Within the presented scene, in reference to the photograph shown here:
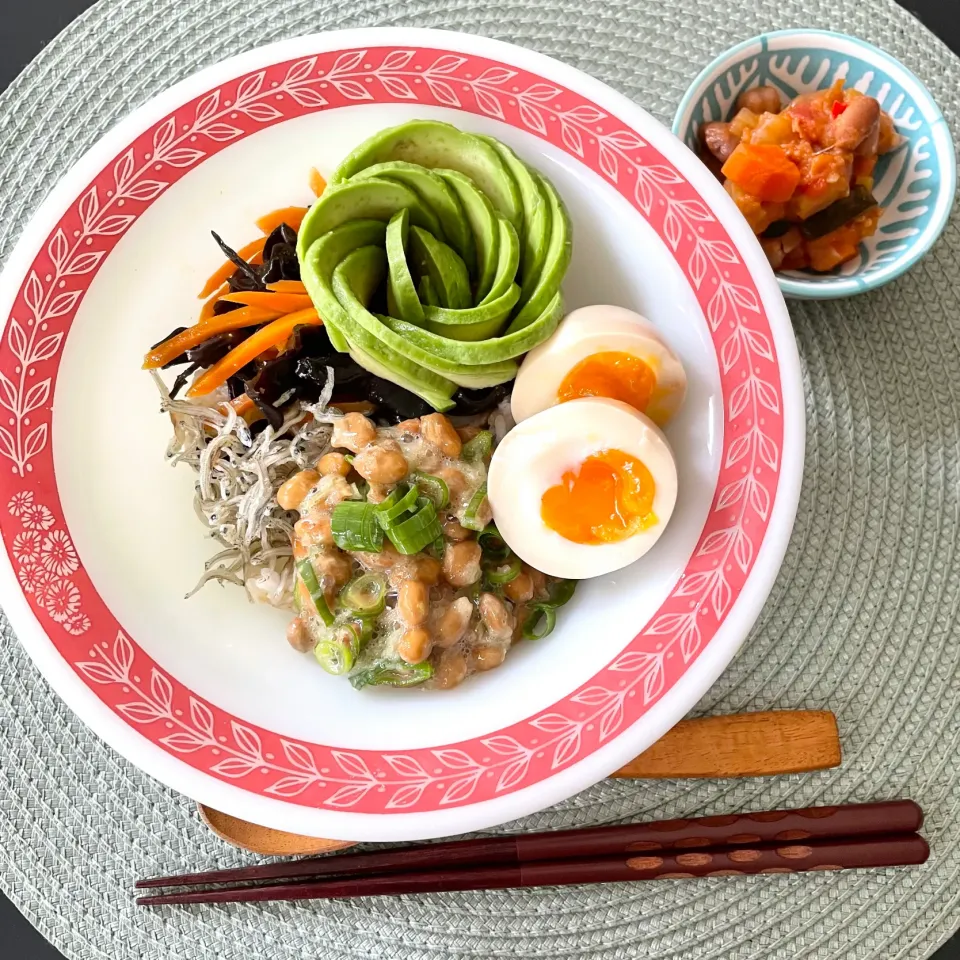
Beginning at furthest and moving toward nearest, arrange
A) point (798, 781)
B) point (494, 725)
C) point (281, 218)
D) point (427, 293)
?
1. point (798, 781)
2. point (281, 218)
3. point (427, 293)
4. point (494, 725)

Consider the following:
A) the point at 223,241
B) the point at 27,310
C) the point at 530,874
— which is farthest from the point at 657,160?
the point at 530,874

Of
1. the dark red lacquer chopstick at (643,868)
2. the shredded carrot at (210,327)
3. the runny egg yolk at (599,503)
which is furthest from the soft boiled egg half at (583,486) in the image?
the dark red lacquer chopstick at (643,868)

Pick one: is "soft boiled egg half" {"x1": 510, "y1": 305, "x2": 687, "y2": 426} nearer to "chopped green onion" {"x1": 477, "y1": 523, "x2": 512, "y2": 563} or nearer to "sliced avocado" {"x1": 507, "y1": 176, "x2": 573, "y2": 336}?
"sliced avocado" {"x1": 507, "y1": 176, "x2": 573, "y2": 336}

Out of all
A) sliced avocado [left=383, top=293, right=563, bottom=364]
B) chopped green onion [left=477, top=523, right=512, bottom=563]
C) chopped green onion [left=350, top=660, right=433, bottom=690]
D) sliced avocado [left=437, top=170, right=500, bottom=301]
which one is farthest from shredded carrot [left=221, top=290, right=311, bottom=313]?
chopped green onion [left=350, top=660, right=433, bottom=690]

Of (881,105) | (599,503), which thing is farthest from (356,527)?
(881,105)

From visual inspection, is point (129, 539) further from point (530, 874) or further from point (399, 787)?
point (530, 874)

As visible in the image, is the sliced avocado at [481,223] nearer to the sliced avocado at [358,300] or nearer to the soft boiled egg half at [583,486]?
the sliced avocado at [358,300]

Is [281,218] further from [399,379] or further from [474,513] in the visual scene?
[474,513]
